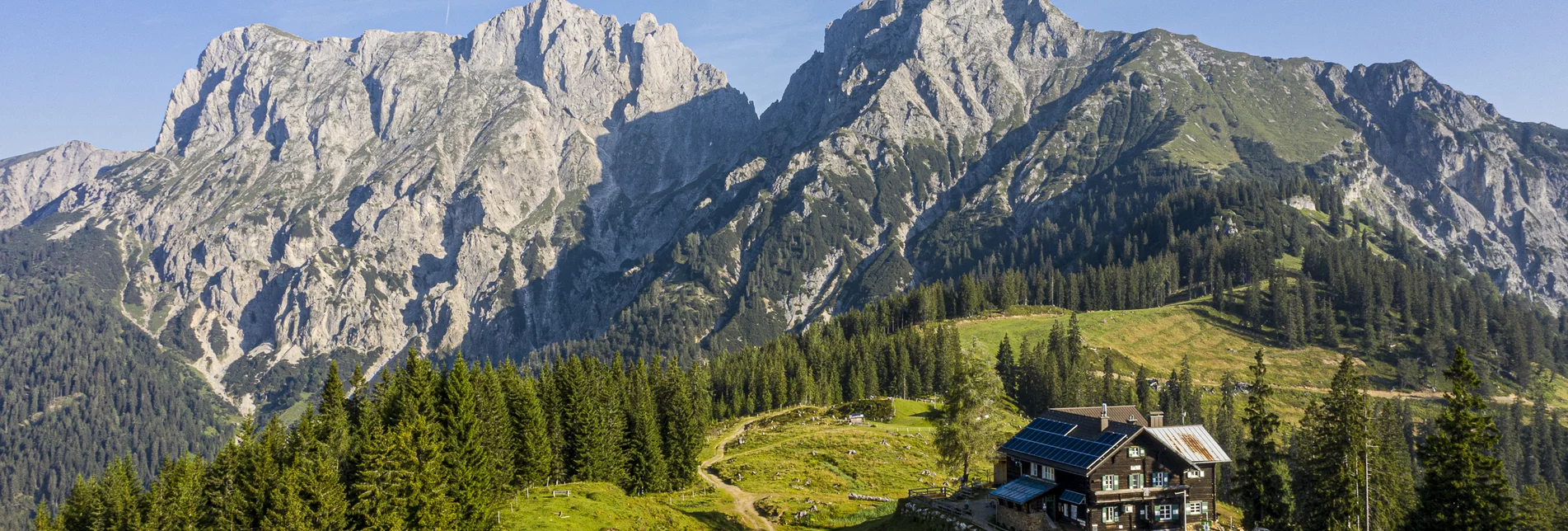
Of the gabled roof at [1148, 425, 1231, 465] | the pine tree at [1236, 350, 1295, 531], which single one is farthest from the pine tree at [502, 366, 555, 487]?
the pine tree at [1236, 350, 1295, 531]

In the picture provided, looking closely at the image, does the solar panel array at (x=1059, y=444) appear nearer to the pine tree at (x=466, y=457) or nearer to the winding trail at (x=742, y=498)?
the winding trail at (x=742, y=498)

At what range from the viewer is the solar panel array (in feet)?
216

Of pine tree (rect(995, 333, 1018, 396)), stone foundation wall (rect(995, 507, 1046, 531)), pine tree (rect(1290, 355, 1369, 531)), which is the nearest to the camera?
pine tree (rect(1290, 355, 1369, 531))

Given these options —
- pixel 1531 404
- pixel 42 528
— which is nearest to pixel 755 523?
pixel 42 528

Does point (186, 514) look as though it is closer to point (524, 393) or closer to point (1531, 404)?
point (524, 393)

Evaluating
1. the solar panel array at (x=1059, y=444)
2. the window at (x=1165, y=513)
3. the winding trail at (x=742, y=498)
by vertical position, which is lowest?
the winding trail at (x=742, y=498)

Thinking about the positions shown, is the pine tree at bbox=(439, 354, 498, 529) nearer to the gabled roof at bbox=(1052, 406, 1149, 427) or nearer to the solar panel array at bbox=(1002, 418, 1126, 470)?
the solar panel array at bbox=(1002, 418, 1126, 470)

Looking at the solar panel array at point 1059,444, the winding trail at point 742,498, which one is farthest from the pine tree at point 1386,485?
the winding trail at point 742,498

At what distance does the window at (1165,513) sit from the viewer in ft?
219

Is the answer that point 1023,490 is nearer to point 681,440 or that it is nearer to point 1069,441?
point 1069,441

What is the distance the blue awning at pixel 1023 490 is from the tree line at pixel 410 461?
3768 centimetres

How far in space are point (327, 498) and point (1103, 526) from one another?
55720 mm

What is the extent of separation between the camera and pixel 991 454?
8638cm

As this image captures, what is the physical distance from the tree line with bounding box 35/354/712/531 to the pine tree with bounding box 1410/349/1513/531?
64.5m
